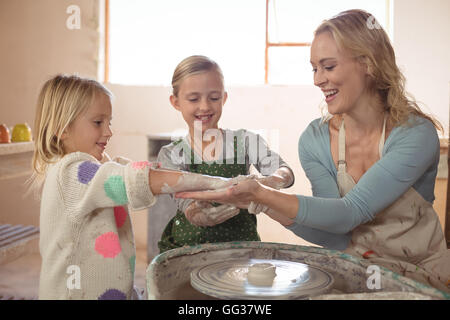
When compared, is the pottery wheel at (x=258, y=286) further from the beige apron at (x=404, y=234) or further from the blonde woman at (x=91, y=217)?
the beige apron at (x=404, y=234)

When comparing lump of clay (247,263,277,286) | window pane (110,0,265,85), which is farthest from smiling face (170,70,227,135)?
window pane (110,0,265,85)

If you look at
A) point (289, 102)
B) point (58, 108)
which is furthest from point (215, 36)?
point (58, 108)

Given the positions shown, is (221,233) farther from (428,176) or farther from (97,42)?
(97,42)

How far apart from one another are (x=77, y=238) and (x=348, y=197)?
78cm

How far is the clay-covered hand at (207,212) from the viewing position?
148 centimetres

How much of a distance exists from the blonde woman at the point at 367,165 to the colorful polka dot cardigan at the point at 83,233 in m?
0.33

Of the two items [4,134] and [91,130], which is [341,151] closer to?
[91,130]

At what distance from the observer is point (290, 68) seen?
399cm

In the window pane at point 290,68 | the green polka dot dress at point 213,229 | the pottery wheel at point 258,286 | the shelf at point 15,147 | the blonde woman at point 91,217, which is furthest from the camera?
the window pane at point 290,68

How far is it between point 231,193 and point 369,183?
1.50 ft

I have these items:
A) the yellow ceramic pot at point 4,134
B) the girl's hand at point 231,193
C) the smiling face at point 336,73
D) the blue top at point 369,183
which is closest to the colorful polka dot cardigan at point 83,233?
the girl's hand at point 231,193

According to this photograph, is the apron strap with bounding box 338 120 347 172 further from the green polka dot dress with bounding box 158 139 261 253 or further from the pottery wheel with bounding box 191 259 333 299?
the pottery wheel with bounding box 191 259 333 299

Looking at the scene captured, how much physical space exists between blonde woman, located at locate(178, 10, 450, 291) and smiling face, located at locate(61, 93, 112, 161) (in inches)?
17.0
